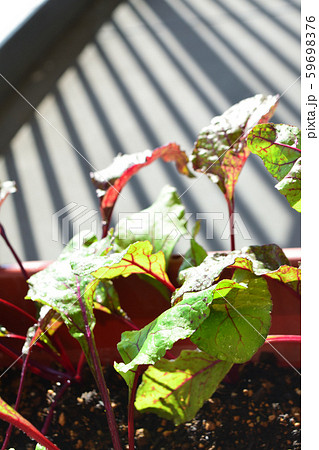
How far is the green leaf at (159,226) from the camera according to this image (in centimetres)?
66

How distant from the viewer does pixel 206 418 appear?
621 millimetres

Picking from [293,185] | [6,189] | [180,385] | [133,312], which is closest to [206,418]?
[180,385]

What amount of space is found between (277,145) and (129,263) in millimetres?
201

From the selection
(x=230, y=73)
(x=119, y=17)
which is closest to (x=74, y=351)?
(x=230, y=73)

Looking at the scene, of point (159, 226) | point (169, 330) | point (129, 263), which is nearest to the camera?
point (169, 330)

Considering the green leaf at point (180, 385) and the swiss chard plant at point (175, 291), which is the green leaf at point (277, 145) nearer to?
the swiss chard plant at point (175, 291)

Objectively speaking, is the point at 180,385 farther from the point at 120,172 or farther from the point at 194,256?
the point at 120,172

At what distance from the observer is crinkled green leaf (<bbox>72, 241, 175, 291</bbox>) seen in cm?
48

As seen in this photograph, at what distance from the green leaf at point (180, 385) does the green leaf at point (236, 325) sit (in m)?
0.09

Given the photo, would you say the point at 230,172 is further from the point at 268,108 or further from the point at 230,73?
the point at 230,73

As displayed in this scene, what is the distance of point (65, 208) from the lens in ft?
3.56

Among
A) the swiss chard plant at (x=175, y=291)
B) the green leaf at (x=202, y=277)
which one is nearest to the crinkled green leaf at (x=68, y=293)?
the swiss chard plant at (x=175, y=291)

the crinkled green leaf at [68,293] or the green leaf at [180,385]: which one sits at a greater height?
the crinkled green leaf at [68,293]

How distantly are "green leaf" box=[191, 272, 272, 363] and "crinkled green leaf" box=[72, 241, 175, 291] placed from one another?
0.08 m
